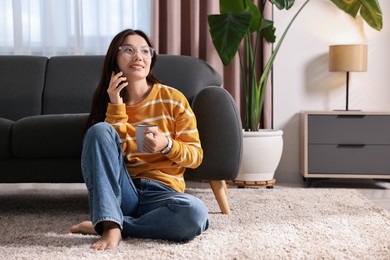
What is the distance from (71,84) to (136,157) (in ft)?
4.14

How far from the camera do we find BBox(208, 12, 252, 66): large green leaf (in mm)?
3215

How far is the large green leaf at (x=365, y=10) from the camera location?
344 centimetres

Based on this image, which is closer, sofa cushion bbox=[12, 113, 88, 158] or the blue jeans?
the blue jeans

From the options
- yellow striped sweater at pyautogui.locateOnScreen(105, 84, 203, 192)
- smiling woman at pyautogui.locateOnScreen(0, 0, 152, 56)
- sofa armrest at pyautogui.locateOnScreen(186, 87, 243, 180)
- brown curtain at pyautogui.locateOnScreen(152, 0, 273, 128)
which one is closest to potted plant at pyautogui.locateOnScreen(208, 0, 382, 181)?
brown curtain at pyautogui.locateOnScreen(152, 0, 273, 128)

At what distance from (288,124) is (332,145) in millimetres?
467

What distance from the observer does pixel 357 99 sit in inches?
149

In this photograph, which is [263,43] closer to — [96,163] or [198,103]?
[198,103]

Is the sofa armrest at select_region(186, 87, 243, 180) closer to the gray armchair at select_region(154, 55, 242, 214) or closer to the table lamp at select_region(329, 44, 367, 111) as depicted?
the gray armchair at select_region(154, 55, 242, 214)

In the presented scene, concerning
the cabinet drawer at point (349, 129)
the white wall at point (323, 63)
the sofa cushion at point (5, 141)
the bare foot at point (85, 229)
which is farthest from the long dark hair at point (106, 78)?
the white wall at point (323, 63)

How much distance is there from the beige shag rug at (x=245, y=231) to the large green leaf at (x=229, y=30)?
0.85 m

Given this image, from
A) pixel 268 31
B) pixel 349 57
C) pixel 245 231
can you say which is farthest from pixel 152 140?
pixel 349 57

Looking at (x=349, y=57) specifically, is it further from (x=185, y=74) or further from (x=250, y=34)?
(x=185, y=74)

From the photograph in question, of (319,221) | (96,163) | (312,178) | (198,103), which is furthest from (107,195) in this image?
(312,178)

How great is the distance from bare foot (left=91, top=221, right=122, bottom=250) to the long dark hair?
1.47 feet
